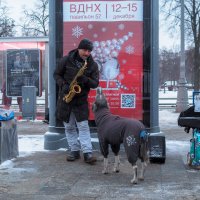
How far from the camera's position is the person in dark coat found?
7320 mm

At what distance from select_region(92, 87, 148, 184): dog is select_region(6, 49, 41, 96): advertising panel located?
9866mm

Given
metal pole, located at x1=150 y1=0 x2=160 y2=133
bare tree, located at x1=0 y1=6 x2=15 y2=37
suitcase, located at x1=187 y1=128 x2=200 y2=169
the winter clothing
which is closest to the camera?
suitcase, located at x1=187 y1=128 x2=200 y2=169

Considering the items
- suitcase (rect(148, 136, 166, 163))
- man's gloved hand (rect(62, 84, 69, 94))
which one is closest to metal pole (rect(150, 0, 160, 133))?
suitcase (rect(148, 136, 166, 163))

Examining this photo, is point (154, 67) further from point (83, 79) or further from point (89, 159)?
point (89, 159)

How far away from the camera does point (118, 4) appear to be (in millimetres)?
8367

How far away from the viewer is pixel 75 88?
289 inches

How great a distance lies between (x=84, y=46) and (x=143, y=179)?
2274 mm

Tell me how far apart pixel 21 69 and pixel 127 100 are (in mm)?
8647

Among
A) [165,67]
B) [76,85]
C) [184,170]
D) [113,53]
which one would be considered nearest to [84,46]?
[76,85]

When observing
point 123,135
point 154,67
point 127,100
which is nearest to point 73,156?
point 127,100

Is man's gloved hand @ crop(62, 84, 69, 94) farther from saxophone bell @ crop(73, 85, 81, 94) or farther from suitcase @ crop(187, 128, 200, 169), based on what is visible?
suitcase @ crop(187, 128, 200, 169)

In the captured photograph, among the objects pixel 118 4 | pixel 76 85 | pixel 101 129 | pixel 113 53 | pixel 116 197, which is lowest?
pixel 116 197

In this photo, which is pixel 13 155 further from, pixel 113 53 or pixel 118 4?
pixel 118 4

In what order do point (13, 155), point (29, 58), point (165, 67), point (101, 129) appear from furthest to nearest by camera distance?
point (165, 67)
point (29, 58)
point (13, 155)
point (101, 129)
